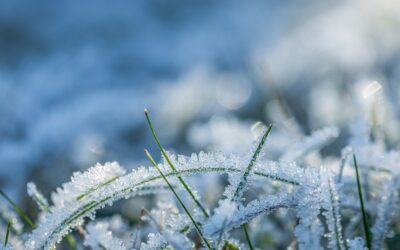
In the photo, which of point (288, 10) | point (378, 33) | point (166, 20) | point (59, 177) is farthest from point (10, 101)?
point (288, 10)

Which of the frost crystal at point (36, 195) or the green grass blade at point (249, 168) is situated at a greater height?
the frost crystal at point (36, 195)

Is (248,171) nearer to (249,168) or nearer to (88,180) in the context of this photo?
(249,168)

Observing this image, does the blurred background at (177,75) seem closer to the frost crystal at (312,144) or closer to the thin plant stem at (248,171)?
the frost crystal at (312,144)

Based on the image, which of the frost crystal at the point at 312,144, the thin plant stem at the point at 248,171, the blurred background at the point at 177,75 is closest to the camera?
the thin plant stem at the point at 248,171

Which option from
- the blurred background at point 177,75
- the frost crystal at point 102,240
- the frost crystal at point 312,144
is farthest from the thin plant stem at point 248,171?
the blurred background at point 177,75

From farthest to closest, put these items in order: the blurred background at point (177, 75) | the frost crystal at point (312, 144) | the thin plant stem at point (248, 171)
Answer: the blurred background at point (177, 75)
the frost crystal at point (312, 144)
the thin plant stem at point (248, 171)

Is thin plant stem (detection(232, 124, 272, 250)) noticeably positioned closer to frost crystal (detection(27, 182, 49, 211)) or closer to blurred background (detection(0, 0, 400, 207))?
frost crystal (detection(27, 182, 49, 211))

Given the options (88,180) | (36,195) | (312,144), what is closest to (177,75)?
(312,144)

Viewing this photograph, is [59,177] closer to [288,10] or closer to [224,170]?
[224,170]

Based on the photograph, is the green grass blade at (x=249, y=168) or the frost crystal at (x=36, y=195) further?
the frost crystal at (x=36, y=195)
